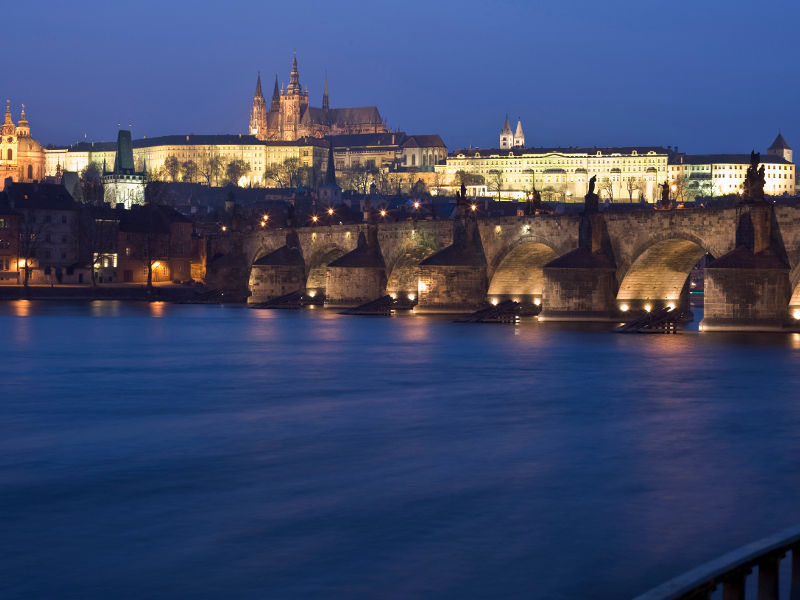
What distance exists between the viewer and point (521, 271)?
221ft

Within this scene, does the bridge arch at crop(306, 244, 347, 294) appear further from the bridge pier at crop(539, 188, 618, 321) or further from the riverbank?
the bridge pier at crop(539, 188, 618, 321)

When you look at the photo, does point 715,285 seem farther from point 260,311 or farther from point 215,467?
point 260,311

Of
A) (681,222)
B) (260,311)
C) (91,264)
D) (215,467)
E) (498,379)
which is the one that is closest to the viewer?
(215,467)

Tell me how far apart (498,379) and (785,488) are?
18.4 meters

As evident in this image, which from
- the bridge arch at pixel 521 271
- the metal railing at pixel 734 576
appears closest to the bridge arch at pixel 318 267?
the bridge arch at pixel 521 271

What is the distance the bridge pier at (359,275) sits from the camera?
256 ft

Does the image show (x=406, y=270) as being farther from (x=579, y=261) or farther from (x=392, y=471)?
(x=392, y=471)

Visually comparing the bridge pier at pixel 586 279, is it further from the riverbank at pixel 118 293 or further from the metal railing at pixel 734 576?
the metal railing at pixel 734 576

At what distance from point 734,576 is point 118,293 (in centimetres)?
9191

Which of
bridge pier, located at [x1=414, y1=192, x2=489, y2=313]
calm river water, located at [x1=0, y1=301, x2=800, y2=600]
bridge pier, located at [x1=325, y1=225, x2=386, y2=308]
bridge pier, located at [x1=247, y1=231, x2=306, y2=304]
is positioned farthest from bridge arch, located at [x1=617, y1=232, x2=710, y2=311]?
bridge pier, located at [x1=247, y1=231, x2=306, y2=304]

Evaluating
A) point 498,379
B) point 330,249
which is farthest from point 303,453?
point 330,249

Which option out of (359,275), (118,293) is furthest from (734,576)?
(118,293)

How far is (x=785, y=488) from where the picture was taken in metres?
19.6

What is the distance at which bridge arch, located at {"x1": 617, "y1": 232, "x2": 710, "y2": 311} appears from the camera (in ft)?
181
